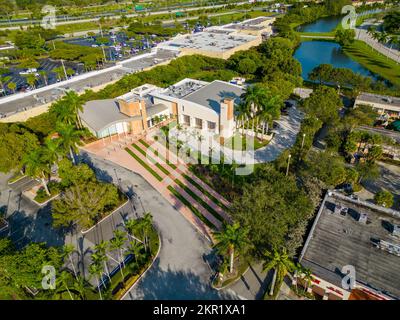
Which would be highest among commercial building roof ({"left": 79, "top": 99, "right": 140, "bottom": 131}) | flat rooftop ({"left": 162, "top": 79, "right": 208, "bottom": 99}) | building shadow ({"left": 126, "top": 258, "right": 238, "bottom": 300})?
flat rooftop ({"left": 162, "top": 79, "right": 208, "bottom": 99})

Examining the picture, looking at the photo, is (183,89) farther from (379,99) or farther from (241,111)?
(379,99)

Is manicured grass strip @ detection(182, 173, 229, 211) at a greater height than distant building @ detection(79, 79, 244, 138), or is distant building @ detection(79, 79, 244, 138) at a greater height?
distant building @ detection(79, 79, 244, 138)

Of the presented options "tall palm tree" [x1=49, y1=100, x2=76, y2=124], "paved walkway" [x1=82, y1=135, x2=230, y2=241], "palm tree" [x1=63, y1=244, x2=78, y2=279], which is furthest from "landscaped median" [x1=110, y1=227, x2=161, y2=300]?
"tall palm tree" [x1=49, y1=100, x2=76, y2=124]

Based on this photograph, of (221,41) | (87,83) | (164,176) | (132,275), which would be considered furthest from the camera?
(221,41)

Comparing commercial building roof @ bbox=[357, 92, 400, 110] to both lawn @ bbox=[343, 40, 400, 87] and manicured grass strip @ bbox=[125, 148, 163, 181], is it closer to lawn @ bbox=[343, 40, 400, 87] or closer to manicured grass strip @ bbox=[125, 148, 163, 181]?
lawn @ bbox=[343, 40, 400, 87]

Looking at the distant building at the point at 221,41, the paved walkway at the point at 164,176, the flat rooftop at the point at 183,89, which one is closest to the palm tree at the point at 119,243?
the paved walkway at the point at 164,176

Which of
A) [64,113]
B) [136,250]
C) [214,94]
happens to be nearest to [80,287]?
[136,250]
